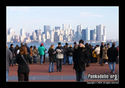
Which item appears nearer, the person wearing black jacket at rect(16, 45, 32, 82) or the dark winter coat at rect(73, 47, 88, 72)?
the person wearing black jacket at rect(16, 45, 32, 82)

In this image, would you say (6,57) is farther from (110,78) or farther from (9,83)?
(110,78)

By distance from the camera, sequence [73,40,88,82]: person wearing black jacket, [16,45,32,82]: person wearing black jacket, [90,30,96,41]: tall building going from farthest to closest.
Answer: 1. [90,30,96,41]: tall building
2. [73,40,88,82]: person wearing black jacket
3. [16,45,32,82]: person wearing black jacket

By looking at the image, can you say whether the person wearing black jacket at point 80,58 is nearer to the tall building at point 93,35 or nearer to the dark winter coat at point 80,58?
the dark winter coat at point 80,58

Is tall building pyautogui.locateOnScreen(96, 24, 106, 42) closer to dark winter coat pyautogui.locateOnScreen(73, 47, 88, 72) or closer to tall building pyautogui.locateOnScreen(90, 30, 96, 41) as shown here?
tall building pyautogui.locateOnScreen(90, 30, 96, 41)

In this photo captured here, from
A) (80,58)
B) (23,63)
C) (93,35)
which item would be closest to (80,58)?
(80,58)

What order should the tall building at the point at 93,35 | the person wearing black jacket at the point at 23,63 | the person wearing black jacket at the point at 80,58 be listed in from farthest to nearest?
1. the tall building at the point at 93,35
2. the person wearing black jacket at the point at 80,58
3. the person wearing black jacket at the point at 23,63

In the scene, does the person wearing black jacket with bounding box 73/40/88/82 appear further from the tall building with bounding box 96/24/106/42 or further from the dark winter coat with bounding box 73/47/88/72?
the tall building with bounding box 96/24/106/42

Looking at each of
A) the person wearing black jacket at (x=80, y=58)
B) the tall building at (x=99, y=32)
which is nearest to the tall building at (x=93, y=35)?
the tall building at (x=99, y=32)

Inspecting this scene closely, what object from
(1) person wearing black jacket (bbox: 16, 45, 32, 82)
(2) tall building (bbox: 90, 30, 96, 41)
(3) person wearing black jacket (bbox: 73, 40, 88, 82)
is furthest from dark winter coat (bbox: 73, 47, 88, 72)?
(2) tall building (bbox: 90, 30, 96, 41)

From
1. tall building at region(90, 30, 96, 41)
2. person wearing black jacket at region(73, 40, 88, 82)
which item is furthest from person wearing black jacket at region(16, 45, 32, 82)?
tall building at region(90, 30, 96, 41)

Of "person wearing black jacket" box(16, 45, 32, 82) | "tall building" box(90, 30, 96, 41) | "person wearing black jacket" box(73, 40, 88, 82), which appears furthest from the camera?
"tall building" box(90, 30, 96, 41)

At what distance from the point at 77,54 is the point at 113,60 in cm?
468

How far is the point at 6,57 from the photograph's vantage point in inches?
428

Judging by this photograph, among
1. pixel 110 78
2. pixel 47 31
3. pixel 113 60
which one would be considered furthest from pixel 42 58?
pixel 47 31
